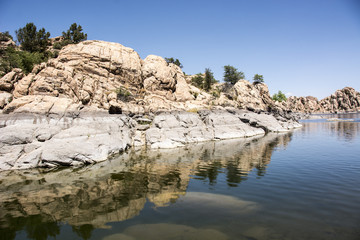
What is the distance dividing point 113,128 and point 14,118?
13580 millimetres

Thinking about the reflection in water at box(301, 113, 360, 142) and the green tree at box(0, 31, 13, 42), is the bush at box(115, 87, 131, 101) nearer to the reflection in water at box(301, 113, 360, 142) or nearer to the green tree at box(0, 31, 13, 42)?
the reflection in water at box(301, 113, 360, 142)

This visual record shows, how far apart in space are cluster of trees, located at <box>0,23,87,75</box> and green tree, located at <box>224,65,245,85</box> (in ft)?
205

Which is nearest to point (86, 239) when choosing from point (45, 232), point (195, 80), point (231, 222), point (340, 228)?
point (45, 232)

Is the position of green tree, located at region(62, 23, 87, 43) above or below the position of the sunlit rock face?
above

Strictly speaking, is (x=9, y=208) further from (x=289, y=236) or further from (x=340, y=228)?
(x=340, y=228)

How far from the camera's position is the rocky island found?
76.6 ft

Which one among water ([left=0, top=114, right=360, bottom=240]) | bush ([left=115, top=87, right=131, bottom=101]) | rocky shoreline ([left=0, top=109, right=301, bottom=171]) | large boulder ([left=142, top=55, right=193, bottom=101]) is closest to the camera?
water ([left=0, top=114, right=360, bottom=240])

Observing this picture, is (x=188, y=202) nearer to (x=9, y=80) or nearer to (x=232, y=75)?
(x=9, y=80)

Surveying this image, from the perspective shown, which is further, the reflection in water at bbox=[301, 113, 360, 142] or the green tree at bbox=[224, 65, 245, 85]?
the green tree at bbox=[224, 65, 245, 85]

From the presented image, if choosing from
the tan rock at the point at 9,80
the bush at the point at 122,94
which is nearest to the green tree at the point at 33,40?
the tan rock at the point at 9,80

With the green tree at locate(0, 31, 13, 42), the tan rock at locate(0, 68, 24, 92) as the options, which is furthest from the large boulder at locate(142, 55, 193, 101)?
the green tree at locate(0, 31, 13, 42)

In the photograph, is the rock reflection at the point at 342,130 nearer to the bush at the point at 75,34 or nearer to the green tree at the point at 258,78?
the green tree at the point at 258,78

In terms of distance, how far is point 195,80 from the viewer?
80.5 m

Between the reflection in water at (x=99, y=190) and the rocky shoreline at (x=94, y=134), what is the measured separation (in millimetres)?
2485
